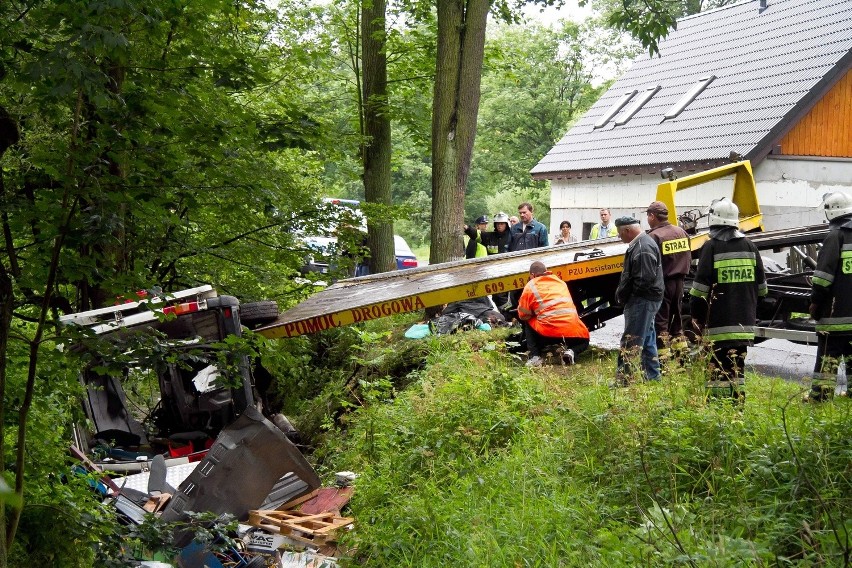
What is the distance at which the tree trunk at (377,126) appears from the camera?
16984mm

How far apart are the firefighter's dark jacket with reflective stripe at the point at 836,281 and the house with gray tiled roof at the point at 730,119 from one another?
50.7 feet

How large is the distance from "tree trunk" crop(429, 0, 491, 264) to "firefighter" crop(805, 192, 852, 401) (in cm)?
707

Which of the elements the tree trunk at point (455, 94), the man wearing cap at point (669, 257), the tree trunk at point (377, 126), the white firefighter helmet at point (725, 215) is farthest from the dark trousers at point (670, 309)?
the tree trunk at point (377, 126)

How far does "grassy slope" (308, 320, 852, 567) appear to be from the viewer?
188 inches

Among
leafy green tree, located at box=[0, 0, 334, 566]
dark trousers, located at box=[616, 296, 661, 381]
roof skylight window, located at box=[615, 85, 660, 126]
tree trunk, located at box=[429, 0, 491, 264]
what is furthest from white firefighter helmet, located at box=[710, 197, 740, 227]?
roof skylight window, located at box=[615, 85, 660, 126]

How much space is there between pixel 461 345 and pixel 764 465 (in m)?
5.95

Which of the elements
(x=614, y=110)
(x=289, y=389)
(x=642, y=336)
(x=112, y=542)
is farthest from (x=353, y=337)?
(x=614, y=110)

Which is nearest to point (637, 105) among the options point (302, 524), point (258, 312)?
point (258, 312)

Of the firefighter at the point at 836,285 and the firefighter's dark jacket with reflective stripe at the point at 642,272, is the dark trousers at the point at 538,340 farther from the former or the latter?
the firefighter at the point at 836,285

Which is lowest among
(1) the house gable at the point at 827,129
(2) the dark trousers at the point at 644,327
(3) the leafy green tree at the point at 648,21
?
(2) the dark trousers at the point at 644,327

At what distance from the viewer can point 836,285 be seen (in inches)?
312

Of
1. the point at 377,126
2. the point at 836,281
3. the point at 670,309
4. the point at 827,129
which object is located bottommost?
the point at 670,309

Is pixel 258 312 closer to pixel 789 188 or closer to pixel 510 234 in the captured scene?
pixel 510 234

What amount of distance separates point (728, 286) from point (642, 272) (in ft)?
6.20
